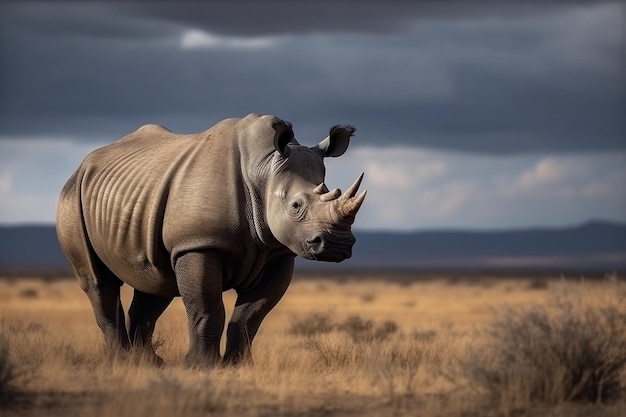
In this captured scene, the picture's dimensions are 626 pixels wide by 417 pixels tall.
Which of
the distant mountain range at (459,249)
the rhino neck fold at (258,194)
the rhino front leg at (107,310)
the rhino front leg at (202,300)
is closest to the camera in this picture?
the rhino front leg at (202,300)

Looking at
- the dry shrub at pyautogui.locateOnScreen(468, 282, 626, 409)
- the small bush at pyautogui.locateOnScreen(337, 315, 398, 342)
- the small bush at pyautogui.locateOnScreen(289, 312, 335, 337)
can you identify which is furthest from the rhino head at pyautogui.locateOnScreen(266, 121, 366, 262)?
the small bush at pyautogui.locateOnScreen(289, 312, 335, 337)

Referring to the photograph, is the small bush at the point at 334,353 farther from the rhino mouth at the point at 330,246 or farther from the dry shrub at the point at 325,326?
the dry shrub at the point at 325,326

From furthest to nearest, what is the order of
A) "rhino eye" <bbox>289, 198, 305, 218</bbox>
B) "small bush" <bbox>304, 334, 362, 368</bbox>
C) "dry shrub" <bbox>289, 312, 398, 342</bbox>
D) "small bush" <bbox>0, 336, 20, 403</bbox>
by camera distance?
"dry shrub" <bbox>289, 312, 398, 342</bbox> → "small bush" <bbox>304, 334, 362, 368</bbox> → "rhino eye" <bbox>289, 198, 305, 218</bbox> → "small bush" <bbox>0, 336, 20, 403</bbox>

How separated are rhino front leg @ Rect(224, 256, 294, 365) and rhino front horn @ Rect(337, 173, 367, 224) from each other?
1477 millimetres

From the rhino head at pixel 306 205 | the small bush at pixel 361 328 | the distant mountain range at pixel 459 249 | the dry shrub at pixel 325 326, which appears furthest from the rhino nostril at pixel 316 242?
the distant mountain range at pixel 459 249

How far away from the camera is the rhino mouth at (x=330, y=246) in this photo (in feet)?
36.8

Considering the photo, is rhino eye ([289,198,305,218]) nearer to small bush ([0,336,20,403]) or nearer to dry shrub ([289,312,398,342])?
small bush ([0,336,20,403])

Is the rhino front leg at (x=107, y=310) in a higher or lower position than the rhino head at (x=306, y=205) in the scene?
lower

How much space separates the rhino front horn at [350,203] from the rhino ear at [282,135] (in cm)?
95

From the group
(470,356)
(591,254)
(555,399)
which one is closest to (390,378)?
(470,356)

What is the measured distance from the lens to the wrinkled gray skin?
11.6m

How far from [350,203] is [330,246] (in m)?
0.42

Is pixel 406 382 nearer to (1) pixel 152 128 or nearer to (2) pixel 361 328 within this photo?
(1) pixel 152 128

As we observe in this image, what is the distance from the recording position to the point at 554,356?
9688 mm
